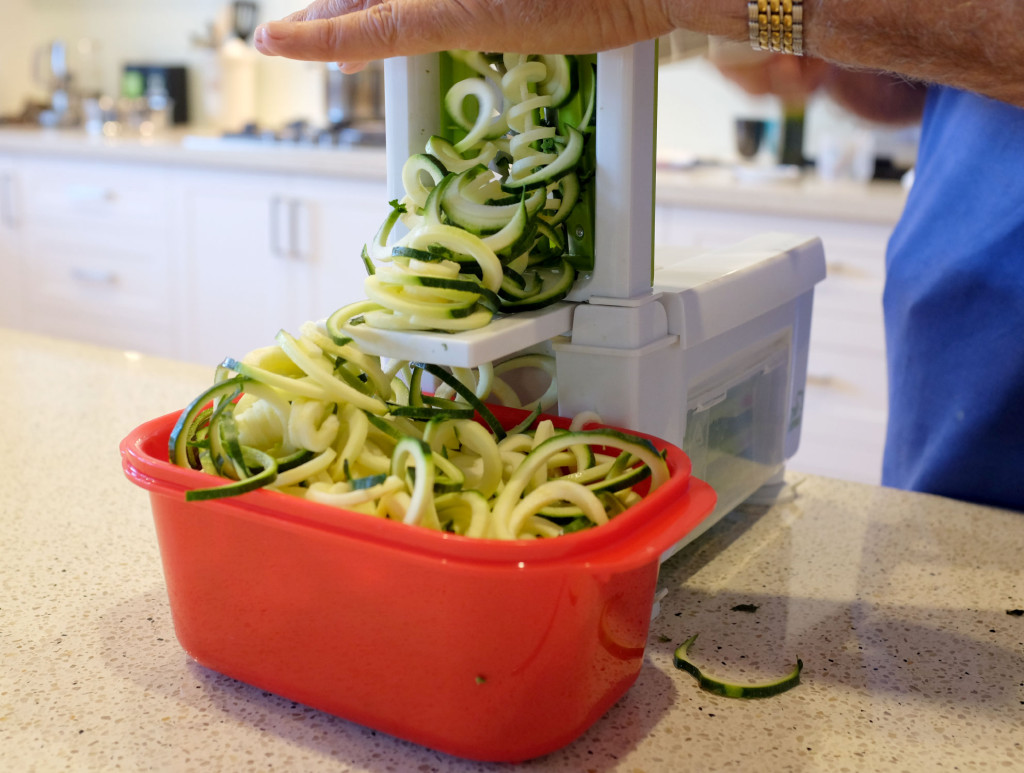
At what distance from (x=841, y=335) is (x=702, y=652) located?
1514 mm

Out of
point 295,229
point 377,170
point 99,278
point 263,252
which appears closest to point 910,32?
point 377,170

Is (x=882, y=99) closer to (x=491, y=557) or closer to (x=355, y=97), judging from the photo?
(x=491, y=557)

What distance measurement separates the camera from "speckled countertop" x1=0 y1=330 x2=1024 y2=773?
1.79 ft

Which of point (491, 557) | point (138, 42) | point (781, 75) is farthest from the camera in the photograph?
point (138, 42)

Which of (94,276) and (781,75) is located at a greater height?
(781,75)

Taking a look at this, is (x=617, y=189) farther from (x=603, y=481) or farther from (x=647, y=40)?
(x=603, y=481)

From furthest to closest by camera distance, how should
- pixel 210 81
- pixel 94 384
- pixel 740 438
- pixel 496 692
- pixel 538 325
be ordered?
pixel 210 81 → pixel 94 384 → pixel 740 438 → pixel 538 325 → pixel 496 692

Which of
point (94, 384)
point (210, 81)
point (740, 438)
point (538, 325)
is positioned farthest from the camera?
point (210, 81)

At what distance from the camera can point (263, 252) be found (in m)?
2.68

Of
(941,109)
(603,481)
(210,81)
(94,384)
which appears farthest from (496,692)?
(210,81)

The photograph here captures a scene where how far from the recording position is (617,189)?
655mm

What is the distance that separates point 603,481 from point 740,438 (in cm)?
29

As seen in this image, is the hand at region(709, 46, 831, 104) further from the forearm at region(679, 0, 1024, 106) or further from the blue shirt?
the forearm at region(679, 0, 1024, 106)

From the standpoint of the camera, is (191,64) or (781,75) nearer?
(781,75)
